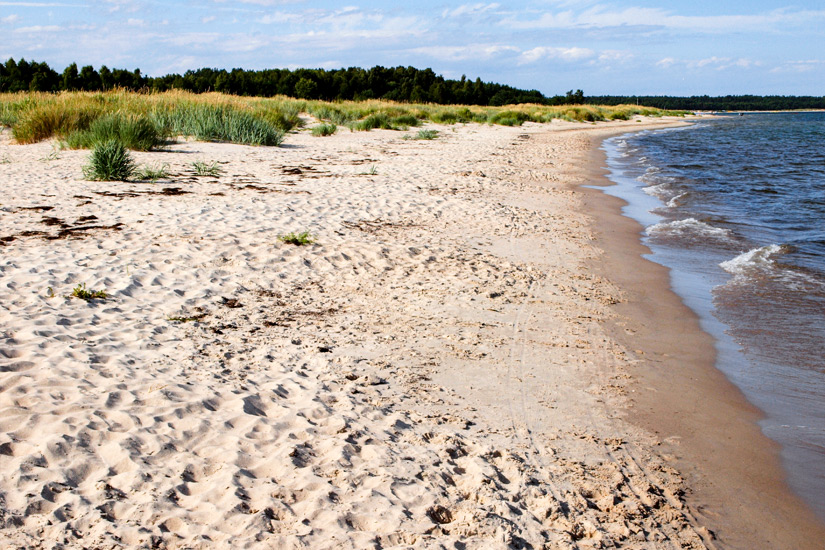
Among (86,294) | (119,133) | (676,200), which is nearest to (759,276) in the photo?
(676,200)

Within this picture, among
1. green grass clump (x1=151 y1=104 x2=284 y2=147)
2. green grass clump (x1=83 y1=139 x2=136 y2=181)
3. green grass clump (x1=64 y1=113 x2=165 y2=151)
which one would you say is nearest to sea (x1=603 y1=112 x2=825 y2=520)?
green grass clump (x1=83 y1=139 x2=136 y2=181)

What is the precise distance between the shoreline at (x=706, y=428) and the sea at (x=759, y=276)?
5.0 inches

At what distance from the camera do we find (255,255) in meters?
6.72

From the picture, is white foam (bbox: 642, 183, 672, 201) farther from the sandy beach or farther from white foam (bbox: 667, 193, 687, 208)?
the sandy beach

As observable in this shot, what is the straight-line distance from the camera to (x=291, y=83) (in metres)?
51.0

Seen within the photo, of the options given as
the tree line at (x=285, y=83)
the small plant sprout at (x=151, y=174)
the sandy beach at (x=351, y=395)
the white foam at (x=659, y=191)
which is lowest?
the sandy beach at (x=351, y=395)

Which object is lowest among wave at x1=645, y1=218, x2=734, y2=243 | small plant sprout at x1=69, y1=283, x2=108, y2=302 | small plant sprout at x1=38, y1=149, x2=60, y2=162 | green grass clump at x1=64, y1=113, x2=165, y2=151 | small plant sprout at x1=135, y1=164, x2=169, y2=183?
wave at x1=645, y1=218, x2=734, y2=243

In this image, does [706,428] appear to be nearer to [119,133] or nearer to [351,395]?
[351,395]

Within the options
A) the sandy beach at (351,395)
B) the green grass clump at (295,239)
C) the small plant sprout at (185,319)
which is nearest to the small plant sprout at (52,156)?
the sandy beach at (351,395)

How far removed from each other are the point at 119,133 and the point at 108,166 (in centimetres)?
395

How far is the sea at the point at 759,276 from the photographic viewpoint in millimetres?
4375

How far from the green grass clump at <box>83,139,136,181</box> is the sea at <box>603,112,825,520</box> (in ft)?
26.5

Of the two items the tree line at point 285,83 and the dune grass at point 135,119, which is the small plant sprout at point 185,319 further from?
the tree line at point 285,83

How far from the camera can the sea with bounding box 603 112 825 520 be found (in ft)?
14.4
